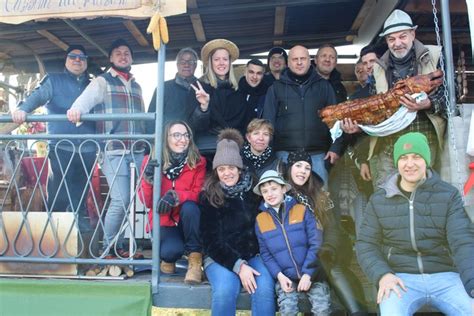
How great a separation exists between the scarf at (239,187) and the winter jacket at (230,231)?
32mm

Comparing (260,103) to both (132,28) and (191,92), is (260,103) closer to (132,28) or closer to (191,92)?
(191,92)

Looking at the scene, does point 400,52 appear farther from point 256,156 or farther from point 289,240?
point 289,240

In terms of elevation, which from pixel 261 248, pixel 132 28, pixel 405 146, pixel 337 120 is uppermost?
pixel 132 28

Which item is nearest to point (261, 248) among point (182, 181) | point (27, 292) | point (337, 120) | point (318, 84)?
point (182, 181)

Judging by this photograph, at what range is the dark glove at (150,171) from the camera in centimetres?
361

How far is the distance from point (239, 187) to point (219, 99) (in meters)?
1.04

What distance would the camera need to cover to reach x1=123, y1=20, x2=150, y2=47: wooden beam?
17.8ft

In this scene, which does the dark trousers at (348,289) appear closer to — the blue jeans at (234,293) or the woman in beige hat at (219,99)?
the blue jeans at (234,293)

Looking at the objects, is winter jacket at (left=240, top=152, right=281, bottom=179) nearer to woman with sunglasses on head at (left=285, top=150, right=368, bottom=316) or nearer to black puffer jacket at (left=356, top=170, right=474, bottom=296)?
woman with sunglasses on head at (left=285, top=150, right=368, bottom=316)

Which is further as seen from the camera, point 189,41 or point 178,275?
point 189,41

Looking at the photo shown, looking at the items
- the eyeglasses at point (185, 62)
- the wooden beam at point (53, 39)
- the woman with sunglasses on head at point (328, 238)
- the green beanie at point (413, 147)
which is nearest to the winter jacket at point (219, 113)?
the eyeglasses at point (185, 62)

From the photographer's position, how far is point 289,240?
3381 millimetres

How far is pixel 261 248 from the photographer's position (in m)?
3.46

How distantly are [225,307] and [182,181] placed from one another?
3.42 feet
